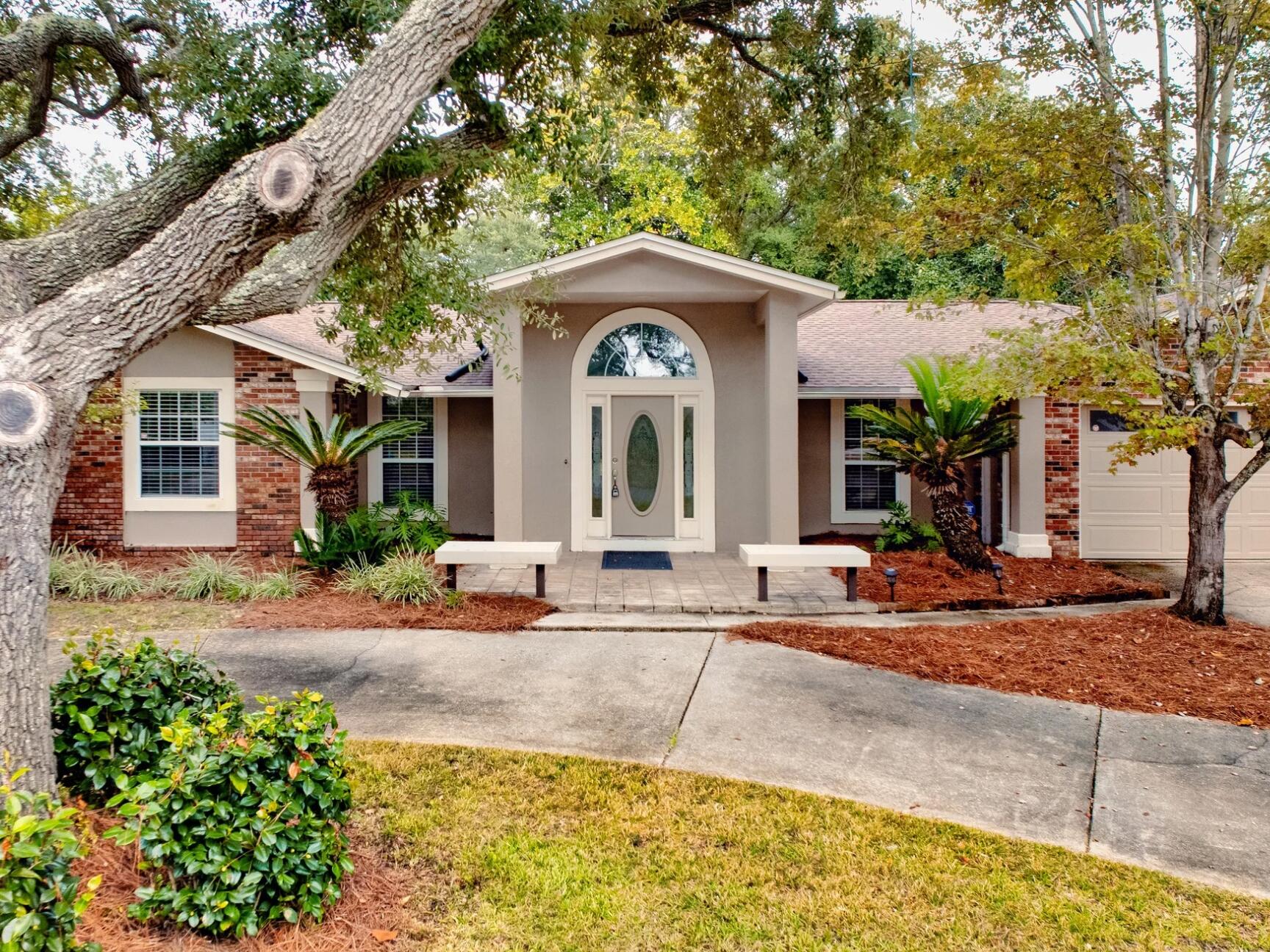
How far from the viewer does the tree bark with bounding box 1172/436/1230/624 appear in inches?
310

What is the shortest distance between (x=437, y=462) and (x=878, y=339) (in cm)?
802

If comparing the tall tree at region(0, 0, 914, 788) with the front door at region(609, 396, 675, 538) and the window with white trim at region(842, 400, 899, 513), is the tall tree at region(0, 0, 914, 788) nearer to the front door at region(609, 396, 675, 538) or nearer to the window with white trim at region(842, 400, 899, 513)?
the front door at region(609, 396, 675, 538)

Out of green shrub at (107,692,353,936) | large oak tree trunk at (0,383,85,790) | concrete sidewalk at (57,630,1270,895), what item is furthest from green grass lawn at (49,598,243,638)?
green shrub at (107,692,353,936)

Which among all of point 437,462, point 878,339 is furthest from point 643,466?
point 878,339

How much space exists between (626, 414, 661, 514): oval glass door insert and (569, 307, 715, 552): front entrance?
1 cm

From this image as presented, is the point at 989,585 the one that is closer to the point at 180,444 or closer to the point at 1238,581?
the point at 1238,581

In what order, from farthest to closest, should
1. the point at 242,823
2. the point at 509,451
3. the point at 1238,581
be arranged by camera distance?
the point at 509,451
the point at 1238,581
the point at 242,823

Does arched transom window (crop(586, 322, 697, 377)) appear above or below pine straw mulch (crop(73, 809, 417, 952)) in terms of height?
above

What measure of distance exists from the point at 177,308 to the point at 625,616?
18.4 ft

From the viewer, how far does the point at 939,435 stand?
33.0 feet

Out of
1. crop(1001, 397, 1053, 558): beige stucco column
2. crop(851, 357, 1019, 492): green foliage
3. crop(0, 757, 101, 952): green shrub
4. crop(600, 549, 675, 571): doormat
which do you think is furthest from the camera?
crop(1001, 397, 1053, 558): beige stucco column

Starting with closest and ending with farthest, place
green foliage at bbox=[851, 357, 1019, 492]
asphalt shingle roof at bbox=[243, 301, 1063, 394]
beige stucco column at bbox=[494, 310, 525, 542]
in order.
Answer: green foliage at bbox=[851, 357, 1019, 492] < beige stucco column at bbox=[494, 310, 525, 542] < asphalt shingle roof at bbox=[243, 301, 1063, 394]

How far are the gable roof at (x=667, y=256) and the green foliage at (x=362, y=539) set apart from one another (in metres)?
3.52

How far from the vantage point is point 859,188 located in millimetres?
10836
